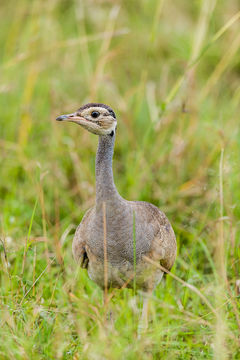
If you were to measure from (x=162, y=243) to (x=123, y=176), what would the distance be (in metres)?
1.76

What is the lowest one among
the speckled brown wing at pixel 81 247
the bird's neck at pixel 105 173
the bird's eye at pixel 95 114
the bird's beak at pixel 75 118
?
the speckled brown wing at pixel 81 247

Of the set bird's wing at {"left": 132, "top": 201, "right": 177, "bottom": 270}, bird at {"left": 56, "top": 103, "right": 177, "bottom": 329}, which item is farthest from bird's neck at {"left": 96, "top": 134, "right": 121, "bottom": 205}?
bird's wing at {"left": 132, "top": 201, "right": 177, "bottom": 270}

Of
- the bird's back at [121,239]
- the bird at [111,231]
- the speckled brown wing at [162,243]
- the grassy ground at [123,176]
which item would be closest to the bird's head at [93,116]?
the bird at [111,231]

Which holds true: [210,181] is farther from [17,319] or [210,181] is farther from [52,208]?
[17,319]

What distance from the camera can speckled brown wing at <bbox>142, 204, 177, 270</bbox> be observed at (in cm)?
350

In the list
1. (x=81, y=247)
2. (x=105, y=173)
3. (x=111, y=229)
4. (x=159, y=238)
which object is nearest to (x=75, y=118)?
(x=105, y=173)

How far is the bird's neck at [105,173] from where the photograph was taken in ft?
10.9

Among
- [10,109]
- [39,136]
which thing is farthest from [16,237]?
[10,109]

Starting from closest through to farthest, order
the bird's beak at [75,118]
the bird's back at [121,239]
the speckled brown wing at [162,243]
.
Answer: the bird's beak at [75,118] < the bird's back at [121,239] < the speckled brown wing at [162,243]

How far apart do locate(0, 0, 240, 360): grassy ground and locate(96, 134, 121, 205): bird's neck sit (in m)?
0.38

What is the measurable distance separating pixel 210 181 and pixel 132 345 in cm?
227

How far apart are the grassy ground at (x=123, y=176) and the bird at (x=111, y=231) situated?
7.5 inches

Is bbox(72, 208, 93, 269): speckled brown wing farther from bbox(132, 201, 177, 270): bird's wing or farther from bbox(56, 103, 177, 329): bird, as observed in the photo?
bbox(132, 201, 177, 270): bird's wing

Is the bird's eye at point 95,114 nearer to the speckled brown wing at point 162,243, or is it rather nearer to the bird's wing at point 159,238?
the bird's wing at point 159,238
